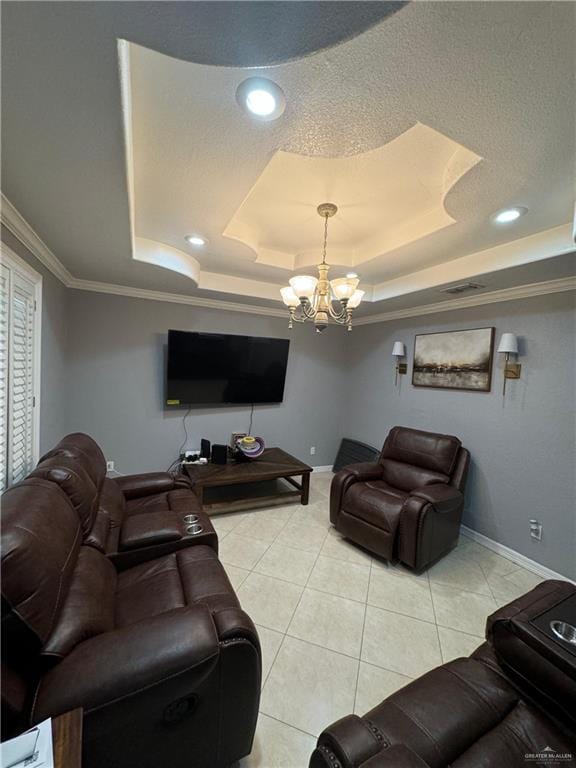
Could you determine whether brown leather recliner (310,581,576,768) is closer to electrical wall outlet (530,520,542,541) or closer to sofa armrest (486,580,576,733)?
sofa armrest (486,580,576,733)

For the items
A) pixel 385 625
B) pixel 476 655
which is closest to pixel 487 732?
pixel 476 655

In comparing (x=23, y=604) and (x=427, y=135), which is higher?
(x=427, y=135)

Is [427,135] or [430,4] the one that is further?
[427,135]

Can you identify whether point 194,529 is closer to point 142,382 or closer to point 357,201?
point 142,382

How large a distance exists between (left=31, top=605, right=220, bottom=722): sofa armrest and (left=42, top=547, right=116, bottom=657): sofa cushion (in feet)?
0.16

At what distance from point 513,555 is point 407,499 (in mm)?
1182

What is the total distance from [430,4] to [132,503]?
2.90m

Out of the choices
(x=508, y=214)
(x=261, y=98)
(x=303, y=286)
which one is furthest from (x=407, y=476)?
(x=261, y=98)

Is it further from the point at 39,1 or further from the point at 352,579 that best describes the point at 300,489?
the point at 39,1

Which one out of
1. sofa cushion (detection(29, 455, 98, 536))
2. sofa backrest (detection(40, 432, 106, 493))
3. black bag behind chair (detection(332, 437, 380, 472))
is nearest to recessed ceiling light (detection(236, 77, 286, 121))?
sofa cushion (detection(29, 455, 98, 536))

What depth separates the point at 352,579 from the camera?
2305 millimetres

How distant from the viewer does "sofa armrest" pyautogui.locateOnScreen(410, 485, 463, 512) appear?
7.64 feet

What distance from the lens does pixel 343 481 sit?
2.84m

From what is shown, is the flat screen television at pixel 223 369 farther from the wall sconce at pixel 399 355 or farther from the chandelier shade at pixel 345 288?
the chandelier shade at pixel 345 288
